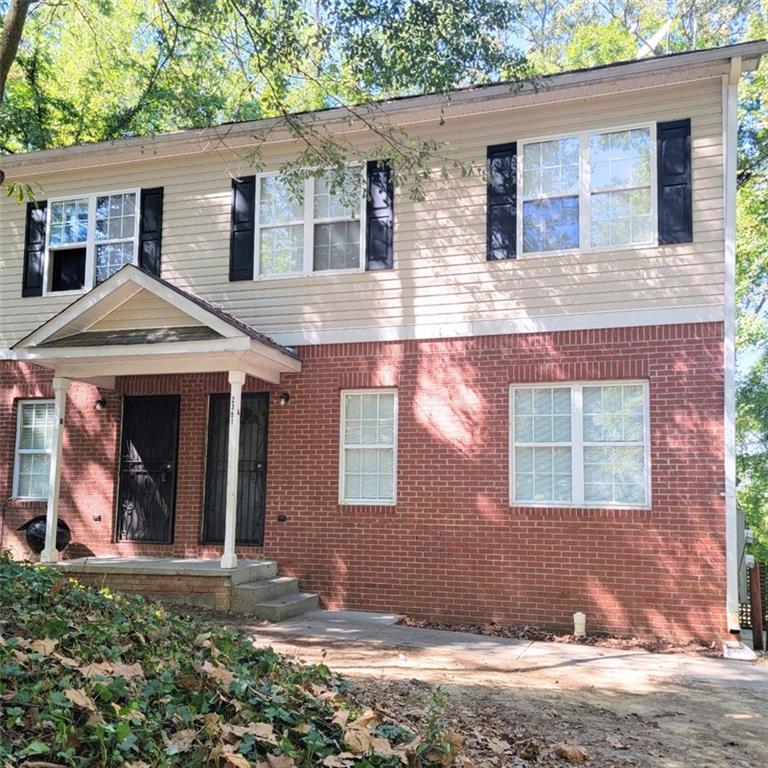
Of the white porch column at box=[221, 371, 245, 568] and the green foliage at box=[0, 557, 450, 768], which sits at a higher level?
the white porch column at box=[221, 371, 245, 568]

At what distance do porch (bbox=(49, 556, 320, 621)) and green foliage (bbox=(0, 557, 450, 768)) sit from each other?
3.83m

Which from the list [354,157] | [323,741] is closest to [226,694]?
[323,741]

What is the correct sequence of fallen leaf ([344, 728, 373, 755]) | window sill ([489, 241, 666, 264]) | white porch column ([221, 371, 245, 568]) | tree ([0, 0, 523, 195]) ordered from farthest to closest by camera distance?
1. white porch column ([221, 371, 245, 568])
2. window sill ([489, 241, 666, 264])
3. tree ([0, 0, 523, 195])
4. fallen leaf ([344, 728, 373, 755])

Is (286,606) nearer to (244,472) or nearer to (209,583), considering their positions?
(209,583)

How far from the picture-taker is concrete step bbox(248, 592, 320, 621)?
851cm

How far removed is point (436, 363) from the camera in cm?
939

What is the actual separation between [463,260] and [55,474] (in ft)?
20.1

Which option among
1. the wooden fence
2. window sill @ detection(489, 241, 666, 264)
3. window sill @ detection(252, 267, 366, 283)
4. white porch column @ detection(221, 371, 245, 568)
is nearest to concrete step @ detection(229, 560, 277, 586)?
white porch column @ detection(221, 371, 245, 568)

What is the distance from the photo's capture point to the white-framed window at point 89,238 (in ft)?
36.7

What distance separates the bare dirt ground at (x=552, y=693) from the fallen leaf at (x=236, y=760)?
47.7 inches

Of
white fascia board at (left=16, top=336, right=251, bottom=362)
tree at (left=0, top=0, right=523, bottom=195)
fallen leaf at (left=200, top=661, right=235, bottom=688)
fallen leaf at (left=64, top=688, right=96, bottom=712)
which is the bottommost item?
fallen leaf at (left=200, top=661, right=235, bottom=688)

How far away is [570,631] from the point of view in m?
8.43

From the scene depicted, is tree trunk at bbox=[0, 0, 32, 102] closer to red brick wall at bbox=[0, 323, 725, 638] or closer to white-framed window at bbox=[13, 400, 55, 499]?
red brick wall at bbox=[0, 323, 725, 638]

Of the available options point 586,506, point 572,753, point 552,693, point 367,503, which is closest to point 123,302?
point 367,503
